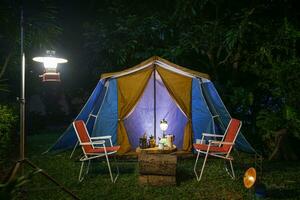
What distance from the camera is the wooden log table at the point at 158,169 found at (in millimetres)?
5008

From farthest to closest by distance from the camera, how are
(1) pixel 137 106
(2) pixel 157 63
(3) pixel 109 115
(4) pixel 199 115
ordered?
(1) pixel 137 106 < (4) pixel 199 115 < (3) pixel 109 115 < (2) pixel 157 63

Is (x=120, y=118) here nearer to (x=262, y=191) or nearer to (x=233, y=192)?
(x=233, y=192)

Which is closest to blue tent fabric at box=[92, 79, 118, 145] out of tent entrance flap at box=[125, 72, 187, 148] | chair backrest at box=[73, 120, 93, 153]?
tent entrance flap at box=[125, 72, 187, 148]

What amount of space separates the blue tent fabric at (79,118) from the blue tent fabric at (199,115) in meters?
1.97

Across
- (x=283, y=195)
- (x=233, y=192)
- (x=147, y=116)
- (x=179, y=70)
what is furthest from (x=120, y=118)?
(x=283, y=195)

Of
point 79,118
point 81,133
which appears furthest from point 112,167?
point 79,118

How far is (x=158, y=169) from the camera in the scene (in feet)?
16.5

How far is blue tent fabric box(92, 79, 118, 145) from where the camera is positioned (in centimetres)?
734

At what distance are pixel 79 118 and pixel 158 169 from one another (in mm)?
2661

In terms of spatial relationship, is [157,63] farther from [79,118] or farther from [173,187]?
[173,187]

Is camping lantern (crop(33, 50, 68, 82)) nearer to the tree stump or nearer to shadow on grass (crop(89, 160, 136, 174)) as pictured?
the tree stump

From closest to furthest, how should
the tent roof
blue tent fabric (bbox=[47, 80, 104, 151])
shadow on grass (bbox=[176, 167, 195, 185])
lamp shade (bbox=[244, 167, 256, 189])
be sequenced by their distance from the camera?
lamp shade (bbox=[244, 167, 256, 189]) → shadow on grass (bbox=[176, 167, 195, 185]) → the tent roof → blue tent fabric (bbox=[47, 80, 104, 151])

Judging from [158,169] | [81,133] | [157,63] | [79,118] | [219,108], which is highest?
[157,63]

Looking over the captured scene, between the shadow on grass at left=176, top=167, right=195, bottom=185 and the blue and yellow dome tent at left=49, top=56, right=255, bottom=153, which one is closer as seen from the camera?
the shadow on grass at left=176, top=167, right=195, bottom=185
